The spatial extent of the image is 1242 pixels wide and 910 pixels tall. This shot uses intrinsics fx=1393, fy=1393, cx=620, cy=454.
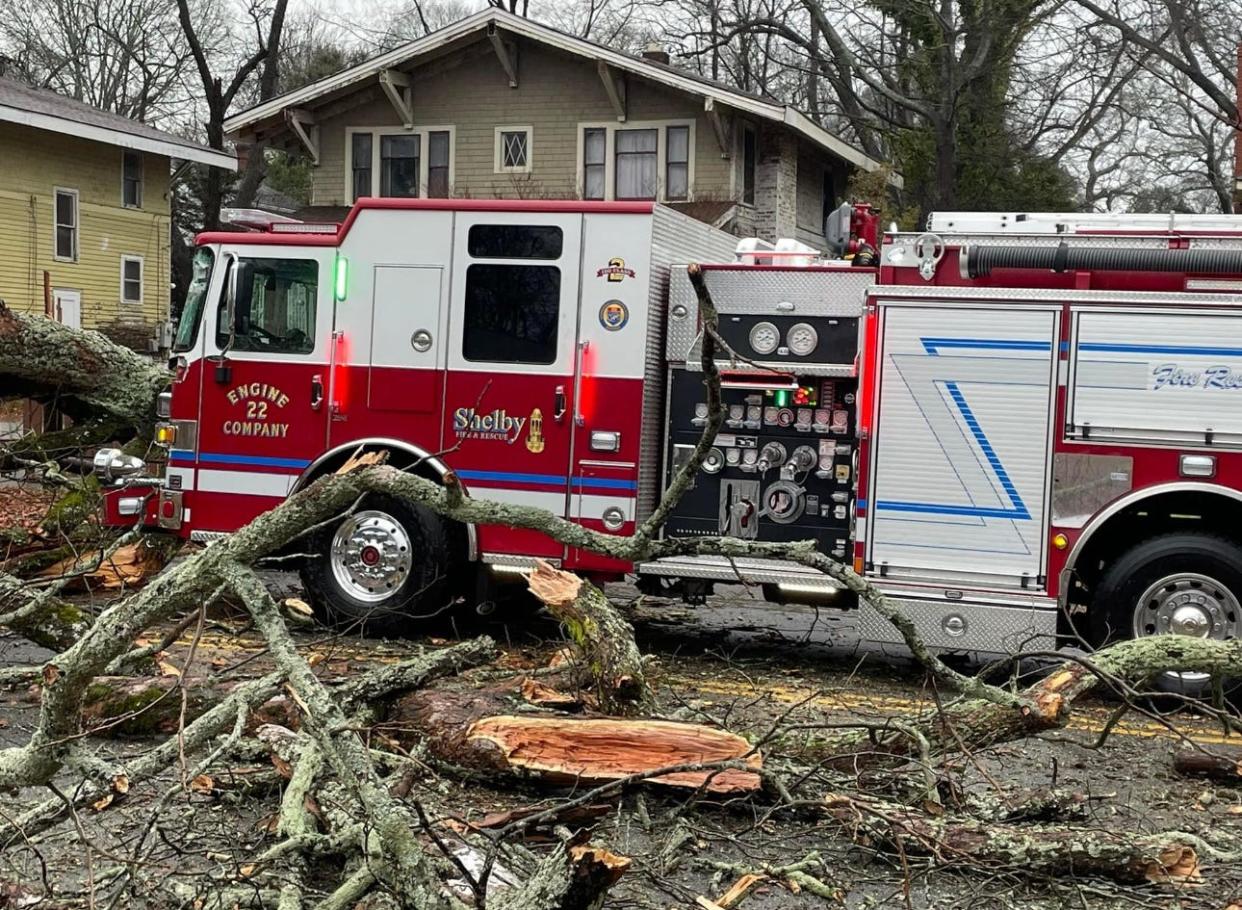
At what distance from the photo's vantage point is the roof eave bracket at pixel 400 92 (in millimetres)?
24141

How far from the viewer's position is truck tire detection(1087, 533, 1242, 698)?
7254 millimetres

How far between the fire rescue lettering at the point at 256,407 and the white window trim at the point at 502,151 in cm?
1604

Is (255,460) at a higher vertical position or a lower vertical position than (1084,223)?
lower

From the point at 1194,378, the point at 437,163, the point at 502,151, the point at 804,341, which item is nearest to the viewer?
the point at 1194,378

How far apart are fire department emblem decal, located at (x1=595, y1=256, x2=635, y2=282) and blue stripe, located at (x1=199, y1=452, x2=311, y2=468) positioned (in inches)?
88.6

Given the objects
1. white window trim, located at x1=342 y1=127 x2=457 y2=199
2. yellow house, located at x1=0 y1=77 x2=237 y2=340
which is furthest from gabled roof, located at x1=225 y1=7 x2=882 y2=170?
yellow house, located at x1=0 y1=77 x2=237 y2=340

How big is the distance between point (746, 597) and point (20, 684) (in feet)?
17.7

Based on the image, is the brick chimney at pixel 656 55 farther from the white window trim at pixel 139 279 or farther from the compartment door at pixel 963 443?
the compartment door at pixel 963 443

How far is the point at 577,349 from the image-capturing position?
8.27 metres

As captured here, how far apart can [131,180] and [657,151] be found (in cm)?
1229

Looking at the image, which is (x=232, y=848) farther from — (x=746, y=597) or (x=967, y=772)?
(x=746, y=597)

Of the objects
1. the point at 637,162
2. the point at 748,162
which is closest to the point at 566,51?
the point at 637,162

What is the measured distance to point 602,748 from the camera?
521 cm

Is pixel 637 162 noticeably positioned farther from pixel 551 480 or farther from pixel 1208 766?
pixel 1208 766
